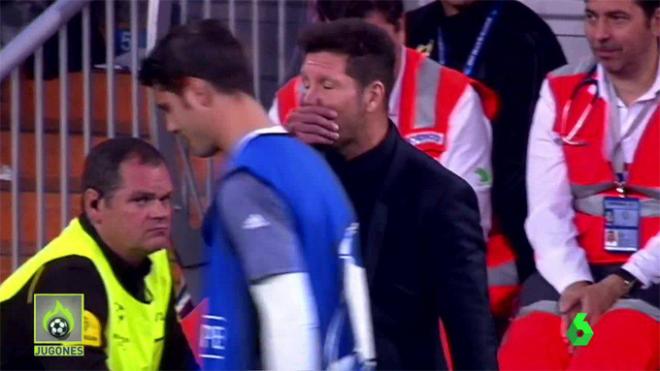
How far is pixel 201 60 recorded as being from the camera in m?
3.88

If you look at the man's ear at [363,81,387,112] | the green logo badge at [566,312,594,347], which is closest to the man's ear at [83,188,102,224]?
the man's ear at [363,81,387,112]

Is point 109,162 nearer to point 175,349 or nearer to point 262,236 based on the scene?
point 175,349

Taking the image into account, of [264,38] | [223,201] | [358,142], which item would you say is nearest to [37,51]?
[264,38]

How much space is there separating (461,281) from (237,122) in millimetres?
1040

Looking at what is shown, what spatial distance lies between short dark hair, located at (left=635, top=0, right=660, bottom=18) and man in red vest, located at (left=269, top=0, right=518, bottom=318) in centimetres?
72

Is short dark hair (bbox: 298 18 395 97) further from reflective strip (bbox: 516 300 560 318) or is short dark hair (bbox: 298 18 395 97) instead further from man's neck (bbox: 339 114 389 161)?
reflective strip (bbox: 516 300 560 318)

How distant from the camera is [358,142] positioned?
4.66m

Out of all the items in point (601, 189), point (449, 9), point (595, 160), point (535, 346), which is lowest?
point (535, 346)

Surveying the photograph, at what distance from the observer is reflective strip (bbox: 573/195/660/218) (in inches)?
228

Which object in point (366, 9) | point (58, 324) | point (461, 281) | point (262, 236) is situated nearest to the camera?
point (262, 236)

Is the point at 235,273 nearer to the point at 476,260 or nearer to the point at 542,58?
the point at 476,260

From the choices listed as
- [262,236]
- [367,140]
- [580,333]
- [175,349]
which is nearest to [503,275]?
[580,333]

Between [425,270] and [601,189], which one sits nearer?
[425,270]

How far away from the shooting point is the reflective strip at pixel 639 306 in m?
5.62
